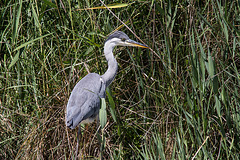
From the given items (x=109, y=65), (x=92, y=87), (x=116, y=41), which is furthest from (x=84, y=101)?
(x=116, y=41)

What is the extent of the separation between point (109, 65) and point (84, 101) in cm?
34

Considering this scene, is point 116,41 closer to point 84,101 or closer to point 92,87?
point 92,87

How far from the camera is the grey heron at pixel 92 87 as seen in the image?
8.14 feet

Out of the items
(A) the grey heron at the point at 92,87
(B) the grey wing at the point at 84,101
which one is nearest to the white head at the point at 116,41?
(A) the grey heron at the point at 92,87

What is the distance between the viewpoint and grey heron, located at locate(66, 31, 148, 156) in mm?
2480

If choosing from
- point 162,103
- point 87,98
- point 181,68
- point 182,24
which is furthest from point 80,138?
point 182,24

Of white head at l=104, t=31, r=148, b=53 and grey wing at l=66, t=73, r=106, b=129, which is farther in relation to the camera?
white head at l=104, t=31, r=148, b=53

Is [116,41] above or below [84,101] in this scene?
above

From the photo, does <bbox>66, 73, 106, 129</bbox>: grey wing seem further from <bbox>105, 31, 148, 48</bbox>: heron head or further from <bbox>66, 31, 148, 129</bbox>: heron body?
<bbox>105, 31, 148, 48</bbox>: heron head

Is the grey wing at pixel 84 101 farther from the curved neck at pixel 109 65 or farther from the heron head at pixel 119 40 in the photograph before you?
the heron head at pixel 119 40

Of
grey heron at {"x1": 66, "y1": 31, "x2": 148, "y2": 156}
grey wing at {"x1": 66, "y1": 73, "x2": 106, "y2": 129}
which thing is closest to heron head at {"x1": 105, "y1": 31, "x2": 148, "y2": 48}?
grey heron at {"x1": 66, "y1": 31, "x2": 148, "y2": 156}

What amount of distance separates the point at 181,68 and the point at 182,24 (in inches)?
19.6

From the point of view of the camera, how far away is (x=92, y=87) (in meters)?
2.59

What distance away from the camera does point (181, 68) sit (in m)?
2.51
